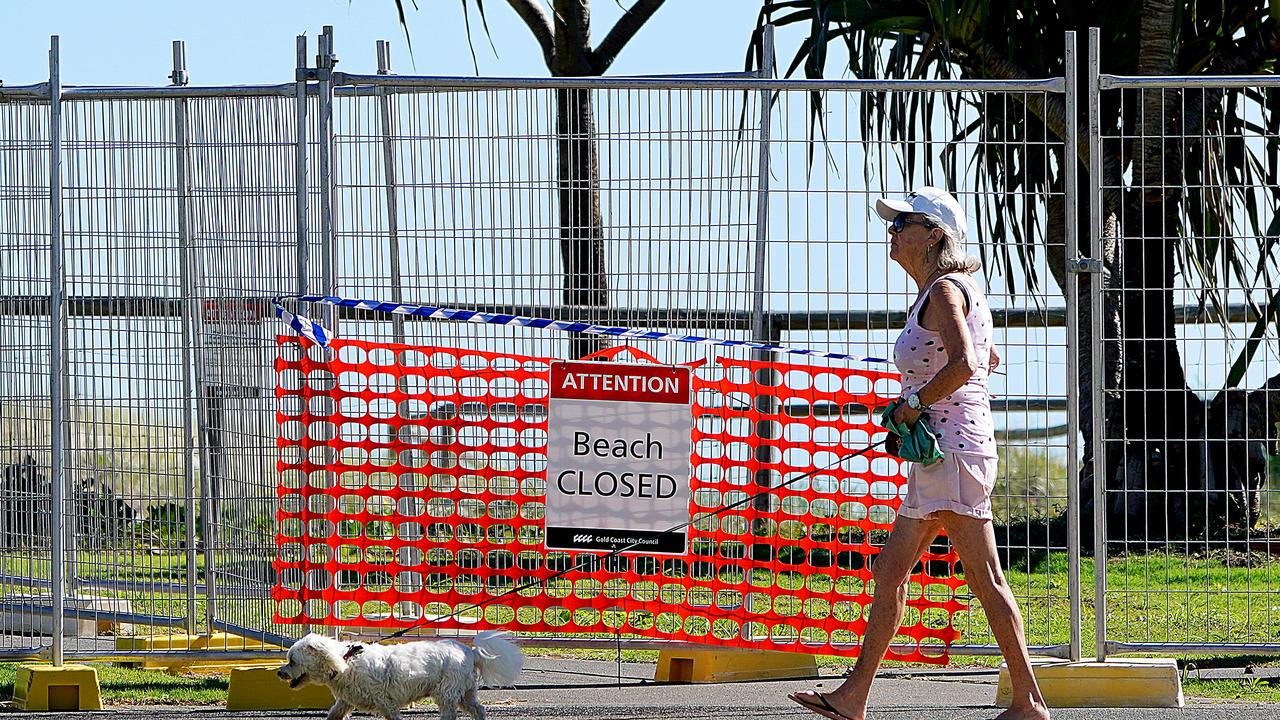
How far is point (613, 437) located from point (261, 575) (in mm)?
1509

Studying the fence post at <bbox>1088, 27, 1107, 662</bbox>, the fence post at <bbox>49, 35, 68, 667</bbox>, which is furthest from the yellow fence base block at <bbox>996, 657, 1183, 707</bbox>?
the fence post at <bbox>49, 35, 68, 667</bbox>

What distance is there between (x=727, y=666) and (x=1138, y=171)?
5144 millimetres

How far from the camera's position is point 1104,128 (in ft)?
37.6

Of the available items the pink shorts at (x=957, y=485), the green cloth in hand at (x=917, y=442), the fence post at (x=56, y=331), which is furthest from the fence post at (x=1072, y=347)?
the fence post at (x=56, y=331)

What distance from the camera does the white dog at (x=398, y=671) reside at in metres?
5.07

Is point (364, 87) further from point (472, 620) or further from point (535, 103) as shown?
point (472, 620)

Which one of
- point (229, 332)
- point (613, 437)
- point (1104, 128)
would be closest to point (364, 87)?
point (229, 332)

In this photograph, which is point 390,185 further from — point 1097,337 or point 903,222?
point 1097,337

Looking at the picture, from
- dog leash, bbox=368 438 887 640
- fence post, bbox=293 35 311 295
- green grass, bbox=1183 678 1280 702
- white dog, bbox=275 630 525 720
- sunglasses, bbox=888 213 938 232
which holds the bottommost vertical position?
green grass, bbox=1183 678 1280 702

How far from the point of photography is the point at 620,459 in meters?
6.01

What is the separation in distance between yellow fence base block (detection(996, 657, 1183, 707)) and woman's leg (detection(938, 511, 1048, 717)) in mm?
750

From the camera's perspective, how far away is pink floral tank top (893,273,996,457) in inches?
202

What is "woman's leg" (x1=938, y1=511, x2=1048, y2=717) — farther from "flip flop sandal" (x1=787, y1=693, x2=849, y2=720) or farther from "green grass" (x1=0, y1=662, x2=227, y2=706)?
"green grass" (x1=0, y1=662, x2=227, y2=706)

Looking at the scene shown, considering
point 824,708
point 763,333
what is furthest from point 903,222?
point 824,708
